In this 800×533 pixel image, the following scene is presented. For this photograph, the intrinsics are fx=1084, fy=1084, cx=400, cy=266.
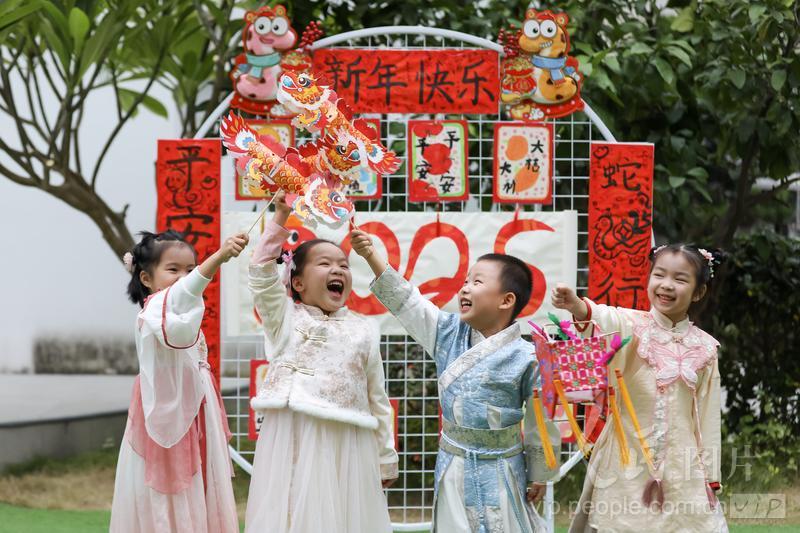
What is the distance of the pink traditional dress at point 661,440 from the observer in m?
3.31

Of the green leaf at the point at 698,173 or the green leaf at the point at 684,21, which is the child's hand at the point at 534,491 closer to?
the green leaf at the point at 698,173

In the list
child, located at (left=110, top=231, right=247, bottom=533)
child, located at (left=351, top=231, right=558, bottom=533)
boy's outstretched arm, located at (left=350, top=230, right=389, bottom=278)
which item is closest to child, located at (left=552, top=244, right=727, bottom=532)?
child, located at (left=351, top=231, right=558, bottom=533)

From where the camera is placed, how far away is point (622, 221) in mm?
4227

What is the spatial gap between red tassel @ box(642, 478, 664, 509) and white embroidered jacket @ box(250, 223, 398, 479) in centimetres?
78

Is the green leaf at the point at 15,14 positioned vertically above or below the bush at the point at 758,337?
above

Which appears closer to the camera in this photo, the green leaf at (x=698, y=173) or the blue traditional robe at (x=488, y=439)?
the blue traditional robe at (x=488, y=439)

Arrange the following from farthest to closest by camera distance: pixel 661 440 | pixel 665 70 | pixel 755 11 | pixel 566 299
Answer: pixel 665 70
pixel 755 11
pixel 661 440
pixel 566 299

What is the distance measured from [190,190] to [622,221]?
5.52 feet

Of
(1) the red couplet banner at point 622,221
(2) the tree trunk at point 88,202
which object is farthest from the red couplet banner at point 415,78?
(2) the tree trunk at point 88,202

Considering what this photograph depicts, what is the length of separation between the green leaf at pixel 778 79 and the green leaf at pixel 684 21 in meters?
0.52

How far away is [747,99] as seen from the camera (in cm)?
508

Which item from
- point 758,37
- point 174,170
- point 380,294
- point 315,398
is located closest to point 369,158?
point 380,294

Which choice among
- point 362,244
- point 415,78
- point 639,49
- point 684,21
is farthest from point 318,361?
point 684,21

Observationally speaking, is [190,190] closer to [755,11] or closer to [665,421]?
[665,421]
